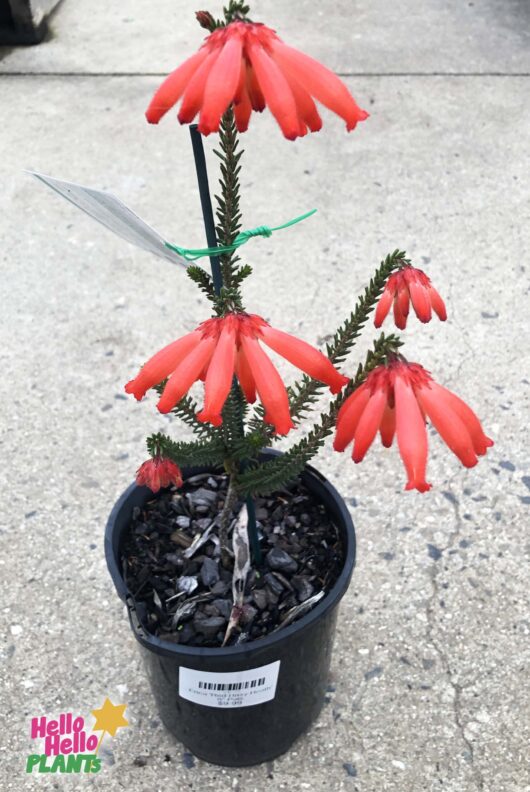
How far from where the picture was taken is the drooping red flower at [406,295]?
3.09ft

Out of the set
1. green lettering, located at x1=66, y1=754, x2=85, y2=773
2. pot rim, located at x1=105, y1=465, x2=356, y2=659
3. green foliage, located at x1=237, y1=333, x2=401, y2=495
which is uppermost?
green foliage, located at x1=237, y1=333, x2=401, y2=495

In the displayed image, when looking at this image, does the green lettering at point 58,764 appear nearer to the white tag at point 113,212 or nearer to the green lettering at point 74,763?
the green lettering at point 74,763

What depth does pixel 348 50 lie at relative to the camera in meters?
3.97

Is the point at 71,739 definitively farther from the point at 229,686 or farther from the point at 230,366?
the point at 230,366

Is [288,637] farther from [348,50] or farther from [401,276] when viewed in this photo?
[348,50]

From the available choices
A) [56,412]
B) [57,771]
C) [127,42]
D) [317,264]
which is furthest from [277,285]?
[127,42]

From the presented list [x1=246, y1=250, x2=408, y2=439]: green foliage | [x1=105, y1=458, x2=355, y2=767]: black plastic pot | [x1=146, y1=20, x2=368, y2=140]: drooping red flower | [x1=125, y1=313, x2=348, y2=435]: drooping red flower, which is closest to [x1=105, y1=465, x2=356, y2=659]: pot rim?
[x1=105, y1=458, x2=355, y2=767]: black plastic pot

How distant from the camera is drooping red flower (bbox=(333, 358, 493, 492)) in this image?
33.0 inches

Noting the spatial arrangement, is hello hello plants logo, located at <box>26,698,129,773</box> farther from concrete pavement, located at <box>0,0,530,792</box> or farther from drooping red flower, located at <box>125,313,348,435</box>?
drooping red flower, located at <box>125,313,348,435</box>

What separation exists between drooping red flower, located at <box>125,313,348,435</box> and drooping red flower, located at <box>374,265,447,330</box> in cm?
11

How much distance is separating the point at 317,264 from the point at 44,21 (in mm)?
2350

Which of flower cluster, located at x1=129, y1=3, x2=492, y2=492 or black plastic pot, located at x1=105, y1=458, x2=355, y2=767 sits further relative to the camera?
black plastic pot, located at x1=105, y1=458, x2=355, y2=767

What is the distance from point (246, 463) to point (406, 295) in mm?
505

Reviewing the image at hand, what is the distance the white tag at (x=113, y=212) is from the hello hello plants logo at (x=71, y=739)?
0.96 m
